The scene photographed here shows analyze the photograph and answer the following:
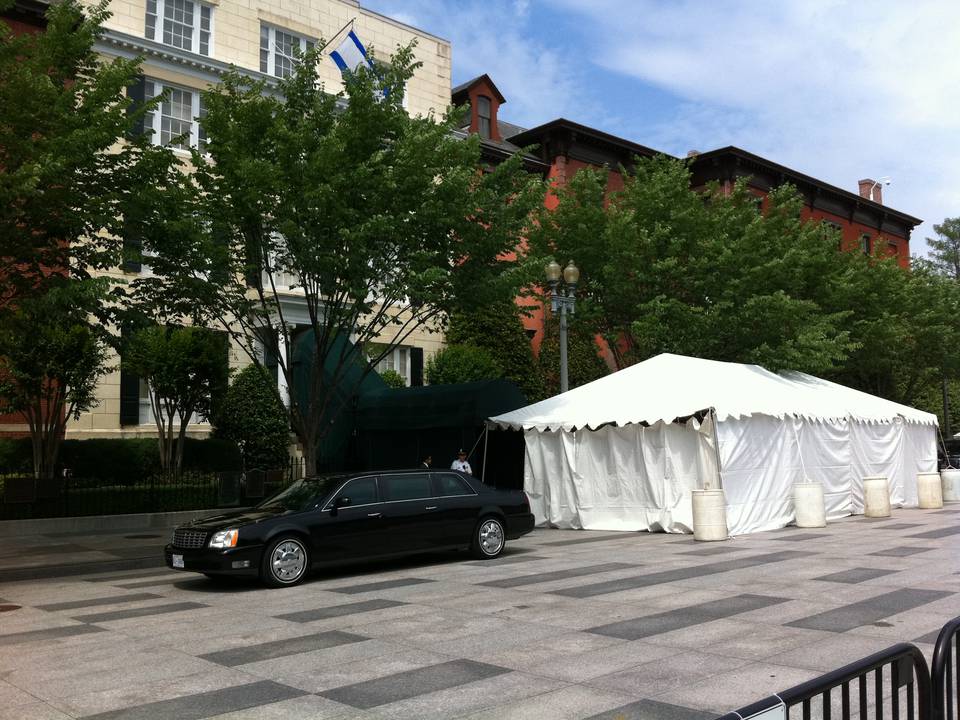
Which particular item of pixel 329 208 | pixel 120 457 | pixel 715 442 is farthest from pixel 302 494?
pixel 120 457

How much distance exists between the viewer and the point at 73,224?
41.8ft

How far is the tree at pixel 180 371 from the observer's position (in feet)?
73.5

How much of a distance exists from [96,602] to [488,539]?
6.04 meters

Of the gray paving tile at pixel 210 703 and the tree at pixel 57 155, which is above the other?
the tree at pixel 57 155

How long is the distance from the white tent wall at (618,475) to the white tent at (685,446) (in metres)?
0.02

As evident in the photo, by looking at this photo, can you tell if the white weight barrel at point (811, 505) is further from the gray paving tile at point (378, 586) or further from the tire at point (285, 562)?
the tire at point (285, 562)

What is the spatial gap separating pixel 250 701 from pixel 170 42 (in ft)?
86.9

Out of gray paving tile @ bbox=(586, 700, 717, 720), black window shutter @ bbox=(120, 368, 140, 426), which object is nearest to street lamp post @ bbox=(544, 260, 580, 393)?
black window shutter @ bbox=(120, 368, 140, 426)

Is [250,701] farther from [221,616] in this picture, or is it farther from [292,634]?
[221,616]

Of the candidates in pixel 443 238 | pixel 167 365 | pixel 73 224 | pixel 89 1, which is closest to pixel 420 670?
pixel 73 224

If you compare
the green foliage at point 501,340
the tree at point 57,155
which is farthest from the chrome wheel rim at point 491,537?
the green foliage at point 501,340

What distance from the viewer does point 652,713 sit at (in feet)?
18.5

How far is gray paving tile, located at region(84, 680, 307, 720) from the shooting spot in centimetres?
581

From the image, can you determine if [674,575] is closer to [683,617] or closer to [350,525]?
[683,617]
